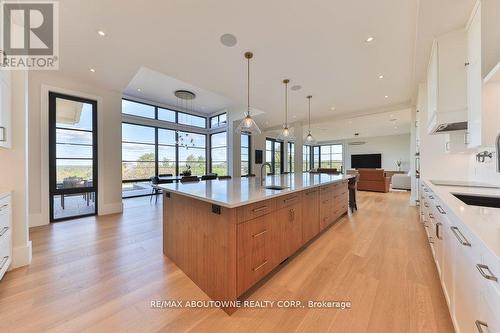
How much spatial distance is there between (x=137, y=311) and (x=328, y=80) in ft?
15.2

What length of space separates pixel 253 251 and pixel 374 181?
7616 mm

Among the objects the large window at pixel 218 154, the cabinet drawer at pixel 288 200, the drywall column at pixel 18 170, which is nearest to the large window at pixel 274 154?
the large window at pixel 218 154

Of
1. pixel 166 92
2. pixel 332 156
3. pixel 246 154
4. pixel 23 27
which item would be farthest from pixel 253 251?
pixel 332 156

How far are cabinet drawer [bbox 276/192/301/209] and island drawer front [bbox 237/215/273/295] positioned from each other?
0.19 metres

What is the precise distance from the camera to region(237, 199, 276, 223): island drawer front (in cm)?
152

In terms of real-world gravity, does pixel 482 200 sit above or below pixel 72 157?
below

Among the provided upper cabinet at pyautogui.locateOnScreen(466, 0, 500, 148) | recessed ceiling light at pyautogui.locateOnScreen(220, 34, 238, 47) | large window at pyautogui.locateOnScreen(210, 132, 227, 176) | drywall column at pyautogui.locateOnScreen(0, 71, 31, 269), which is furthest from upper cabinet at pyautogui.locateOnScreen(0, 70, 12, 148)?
large window at pyautogui.locateOnScreen(210, 132, 227, 176)

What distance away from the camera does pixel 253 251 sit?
165cm

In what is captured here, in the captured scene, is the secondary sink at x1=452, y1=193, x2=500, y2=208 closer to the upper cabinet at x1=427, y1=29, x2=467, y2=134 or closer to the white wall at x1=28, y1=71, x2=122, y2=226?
the upper cabinet at x1=427, y1=29, x2=467, y2=134

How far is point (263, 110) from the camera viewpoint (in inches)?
252

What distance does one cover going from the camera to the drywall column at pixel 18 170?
2.07 metres

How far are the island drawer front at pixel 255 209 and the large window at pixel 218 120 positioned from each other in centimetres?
659

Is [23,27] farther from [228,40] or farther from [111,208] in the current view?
[111,208]

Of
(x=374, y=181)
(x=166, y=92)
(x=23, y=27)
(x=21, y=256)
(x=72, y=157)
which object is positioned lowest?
(x=21, y=256)
